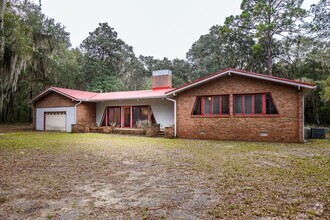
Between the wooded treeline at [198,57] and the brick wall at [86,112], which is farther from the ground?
the wooded treeline at [198,57]

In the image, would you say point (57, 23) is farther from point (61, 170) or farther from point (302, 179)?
point (302, 179)

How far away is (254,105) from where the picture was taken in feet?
35.0

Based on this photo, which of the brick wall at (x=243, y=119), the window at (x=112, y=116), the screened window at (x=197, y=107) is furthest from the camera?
the window at (x=112, y=116)

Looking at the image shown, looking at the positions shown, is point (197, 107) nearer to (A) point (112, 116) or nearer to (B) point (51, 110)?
(A) point (112, 116)

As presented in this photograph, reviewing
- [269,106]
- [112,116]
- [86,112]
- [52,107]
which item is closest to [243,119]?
[269,106]

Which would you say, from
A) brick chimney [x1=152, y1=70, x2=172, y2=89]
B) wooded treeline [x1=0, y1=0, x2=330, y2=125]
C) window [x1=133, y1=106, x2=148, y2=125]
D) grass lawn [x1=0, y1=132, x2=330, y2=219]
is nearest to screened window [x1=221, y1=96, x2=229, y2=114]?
grass lawn [x1=0, y1=132, x2=330, y2=219]

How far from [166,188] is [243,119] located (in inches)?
308

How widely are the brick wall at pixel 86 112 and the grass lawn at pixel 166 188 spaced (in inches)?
378

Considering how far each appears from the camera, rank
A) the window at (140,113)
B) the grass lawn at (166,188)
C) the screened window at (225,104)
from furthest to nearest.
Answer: the window at (140,113) → the screened window at (225,104) → the grass lawn at (166,188)

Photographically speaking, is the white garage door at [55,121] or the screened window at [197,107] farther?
the white garage door at [55,121]

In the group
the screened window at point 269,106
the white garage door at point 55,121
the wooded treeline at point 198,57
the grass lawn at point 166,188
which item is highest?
the wooded treeline at point 198,57

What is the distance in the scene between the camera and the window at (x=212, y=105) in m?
11.3

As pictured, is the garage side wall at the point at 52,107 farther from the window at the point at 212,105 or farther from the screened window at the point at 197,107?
the window at the point at 212,105

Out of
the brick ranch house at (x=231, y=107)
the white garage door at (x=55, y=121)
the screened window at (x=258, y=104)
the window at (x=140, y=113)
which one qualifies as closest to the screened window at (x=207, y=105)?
the brick ranch house at (x=231, y=107)
